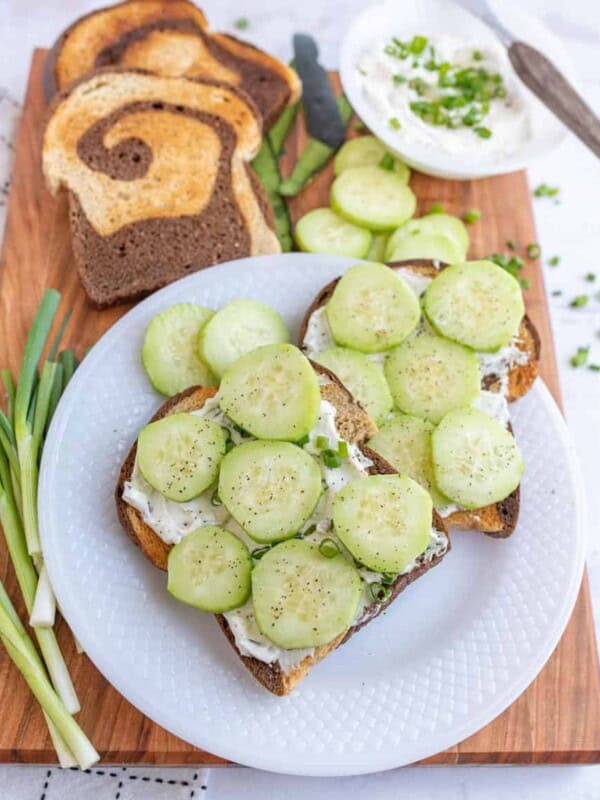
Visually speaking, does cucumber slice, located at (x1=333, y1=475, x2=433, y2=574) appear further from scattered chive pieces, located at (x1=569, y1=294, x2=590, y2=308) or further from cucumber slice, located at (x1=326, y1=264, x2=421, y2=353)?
scattered chive pieces, located at (x1=569, y1=294, x2=590, y2=308)

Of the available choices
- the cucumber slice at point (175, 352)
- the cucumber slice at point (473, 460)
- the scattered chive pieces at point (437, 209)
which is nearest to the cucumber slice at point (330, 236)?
the scattered chive pieces at point (437, 209)

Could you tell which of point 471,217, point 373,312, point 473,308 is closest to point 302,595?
point 373,312

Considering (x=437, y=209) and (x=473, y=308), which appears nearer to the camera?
(x=473, y=308)

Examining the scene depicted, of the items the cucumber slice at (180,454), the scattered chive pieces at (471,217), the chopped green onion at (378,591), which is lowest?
the chopped green onion at (378,591)

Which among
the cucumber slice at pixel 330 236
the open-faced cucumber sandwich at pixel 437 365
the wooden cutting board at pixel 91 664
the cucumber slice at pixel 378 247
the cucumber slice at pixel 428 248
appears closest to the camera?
the wooden cutting board at pixel 91 664

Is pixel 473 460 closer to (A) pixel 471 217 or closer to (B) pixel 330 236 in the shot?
(B) pixel 330 236

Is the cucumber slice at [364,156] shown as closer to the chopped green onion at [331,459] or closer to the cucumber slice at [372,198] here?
the cucumber slice at [372,198]

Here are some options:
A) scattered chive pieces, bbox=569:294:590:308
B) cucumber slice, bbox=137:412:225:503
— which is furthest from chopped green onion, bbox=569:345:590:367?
cucumber slice, bbox=137:412:225:503
